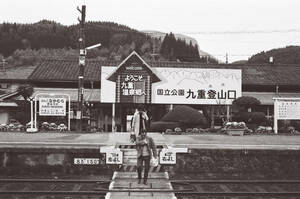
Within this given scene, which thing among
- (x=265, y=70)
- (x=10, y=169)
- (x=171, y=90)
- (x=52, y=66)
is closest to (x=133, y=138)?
(x=10, y=169)

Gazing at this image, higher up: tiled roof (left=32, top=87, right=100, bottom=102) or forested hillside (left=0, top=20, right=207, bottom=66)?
forested hillside (left=0, top=20, right=207, bottom=66)

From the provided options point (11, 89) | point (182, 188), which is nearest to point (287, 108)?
point (182, 188)

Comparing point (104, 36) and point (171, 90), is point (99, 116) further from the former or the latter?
point (104, 36)

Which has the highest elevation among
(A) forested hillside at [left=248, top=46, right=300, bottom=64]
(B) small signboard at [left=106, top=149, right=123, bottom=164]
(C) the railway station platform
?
(A) forested hillside at [left=248, top=46, right=300, bottom=64]

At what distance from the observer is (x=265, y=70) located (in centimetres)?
3362

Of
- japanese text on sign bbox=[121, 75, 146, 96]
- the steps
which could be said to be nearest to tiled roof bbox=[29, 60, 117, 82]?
japanese text on sign bbox=[121, 75, 146, 96]

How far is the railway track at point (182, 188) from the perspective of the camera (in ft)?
30.8

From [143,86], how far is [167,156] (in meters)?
12.4

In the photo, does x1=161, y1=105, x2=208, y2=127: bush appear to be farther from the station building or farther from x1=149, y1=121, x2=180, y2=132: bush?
the station building

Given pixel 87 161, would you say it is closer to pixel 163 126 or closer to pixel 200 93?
pixel 163 126

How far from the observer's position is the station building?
24328 mm

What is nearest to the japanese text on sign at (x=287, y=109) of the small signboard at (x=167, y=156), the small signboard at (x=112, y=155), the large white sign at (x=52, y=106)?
the small signboard at (x=167, y=156)

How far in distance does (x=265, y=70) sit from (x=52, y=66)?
1685 centimetres

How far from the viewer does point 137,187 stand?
9.73 meters
